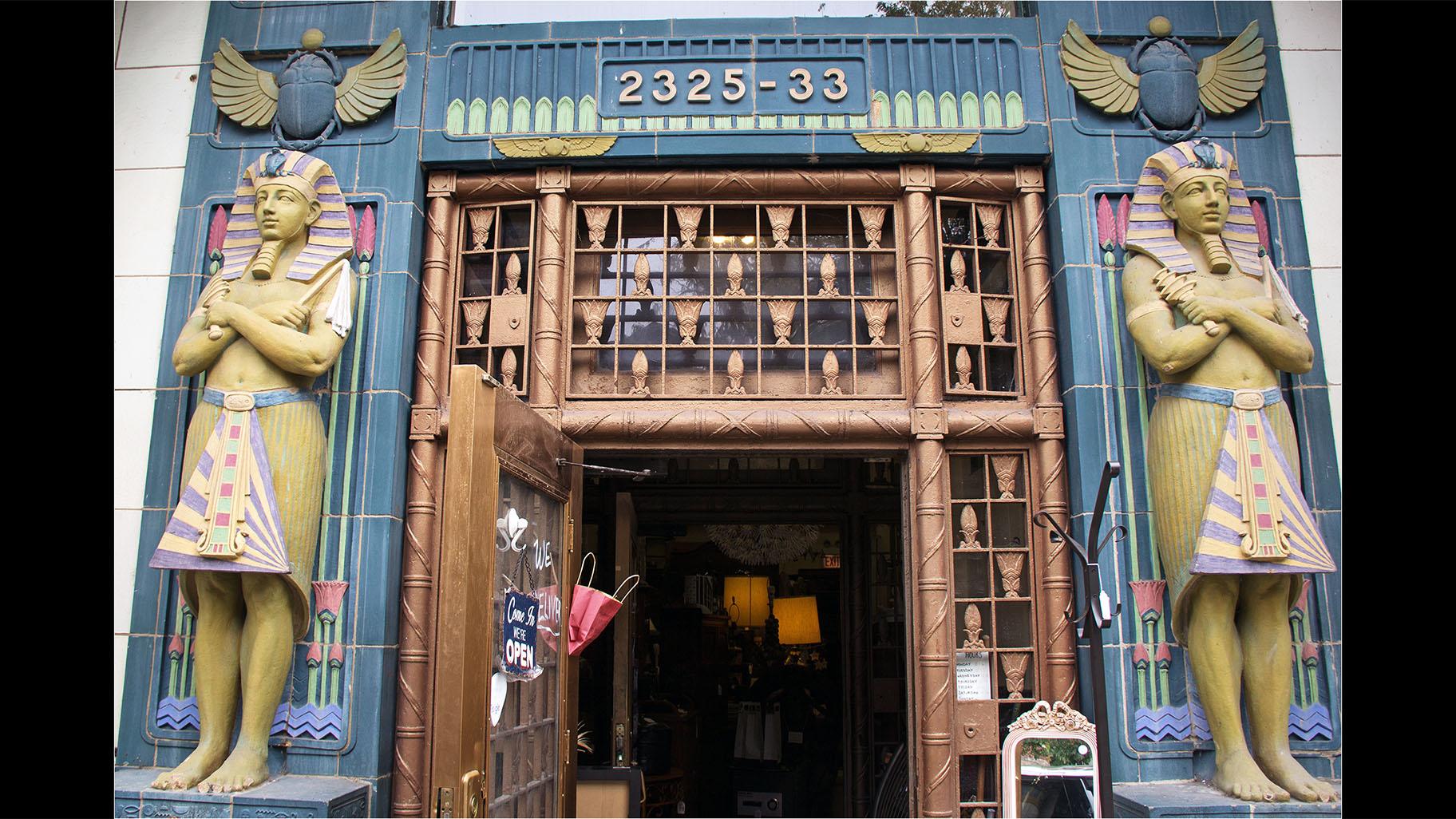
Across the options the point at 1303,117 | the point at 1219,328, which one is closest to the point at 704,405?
the point at 1219,328

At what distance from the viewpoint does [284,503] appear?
5230 mm

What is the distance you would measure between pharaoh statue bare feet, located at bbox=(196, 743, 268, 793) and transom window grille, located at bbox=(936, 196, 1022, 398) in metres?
4.20

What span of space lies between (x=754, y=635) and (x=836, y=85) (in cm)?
743

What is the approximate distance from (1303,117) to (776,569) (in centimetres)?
755

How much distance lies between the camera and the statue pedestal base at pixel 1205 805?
→ 4609 millimetres

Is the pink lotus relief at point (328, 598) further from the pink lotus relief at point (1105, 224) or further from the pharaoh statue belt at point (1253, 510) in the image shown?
the pink lotus relief at point (1105, 224)

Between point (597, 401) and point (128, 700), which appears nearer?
point (128, 700)

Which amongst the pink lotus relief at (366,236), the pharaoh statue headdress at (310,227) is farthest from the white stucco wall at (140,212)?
the pink lotus relief at (366,236)

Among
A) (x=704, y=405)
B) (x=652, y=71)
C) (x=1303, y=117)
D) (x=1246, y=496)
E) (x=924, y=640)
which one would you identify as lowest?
(x=924, y=640)

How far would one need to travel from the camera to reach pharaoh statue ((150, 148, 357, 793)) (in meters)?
4.97

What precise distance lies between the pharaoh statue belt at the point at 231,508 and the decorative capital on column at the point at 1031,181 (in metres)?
4.51

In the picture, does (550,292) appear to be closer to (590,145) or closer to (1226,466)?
(590,145)

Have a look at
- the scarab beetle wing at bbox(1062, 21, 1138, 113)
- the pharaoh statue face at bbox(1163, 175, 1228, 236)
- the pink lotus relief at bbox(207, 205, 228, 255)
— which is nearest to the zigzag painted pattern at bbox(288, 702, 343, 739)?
the pink lotus relief at bbox(207, 205, 228, 255)

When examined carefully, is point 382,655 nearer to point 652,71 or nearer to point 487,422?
point 487,422
